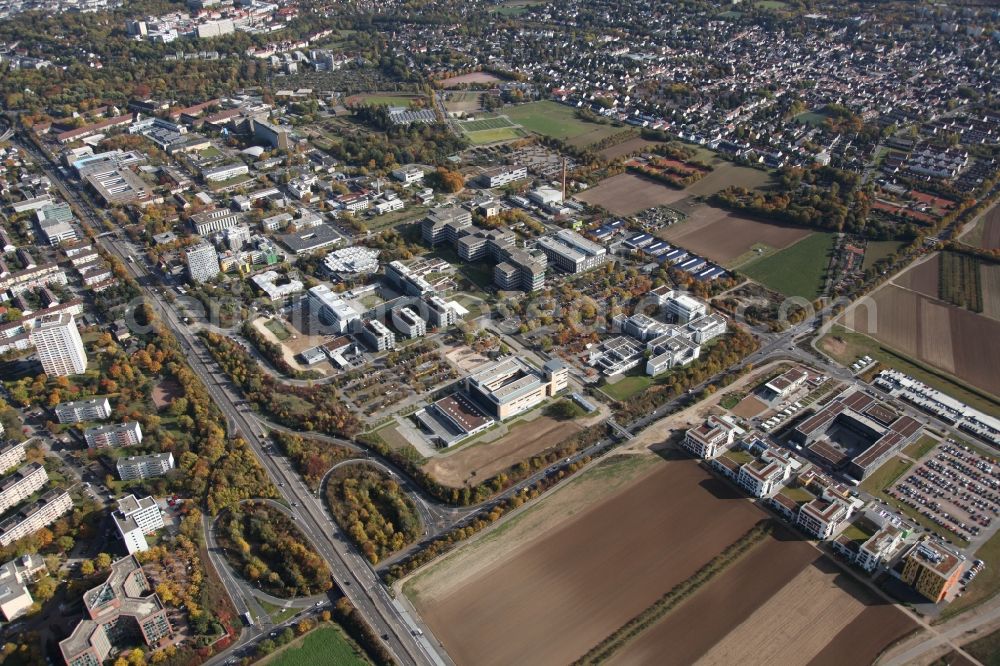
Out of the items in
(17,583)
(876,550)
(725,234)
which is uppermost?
(876,550)

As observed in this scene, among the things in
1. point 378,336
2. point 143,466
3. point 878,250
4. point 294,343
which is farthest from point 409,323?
point 878,250

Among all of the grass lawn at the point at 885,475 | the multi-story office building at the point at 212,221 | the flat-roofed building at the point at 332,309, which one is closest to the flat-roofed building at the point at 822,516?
the grass lawn at the point at 885,475

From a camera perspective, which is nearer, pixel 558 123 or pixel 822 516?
pixel 822 516

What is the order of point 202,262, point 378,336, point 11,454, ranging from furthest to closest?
point 202,262
point 378,336
point 11,454

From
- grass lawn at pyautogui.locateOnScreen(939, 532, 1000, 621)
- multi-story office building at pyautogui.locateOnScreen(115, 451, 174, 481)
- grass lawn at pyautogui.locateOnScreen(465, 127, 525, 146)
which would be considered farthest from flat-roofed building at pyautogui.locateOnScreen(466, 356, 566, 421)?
grass lawn at pyautogui.locateOnScreen(465, 127, 525, 146)

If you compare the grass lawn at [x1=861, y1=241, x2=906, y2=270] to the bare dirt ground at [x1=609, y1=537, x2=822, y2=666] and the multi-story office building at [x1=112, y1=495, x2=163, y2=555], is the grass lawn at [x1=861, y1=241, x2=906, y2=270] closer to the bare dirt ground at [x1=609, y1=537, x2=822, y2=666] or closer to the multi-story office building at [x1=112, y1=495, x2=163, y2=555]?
the bare dirt ground at [x1=609, y1=537, x2=822, y2=666]

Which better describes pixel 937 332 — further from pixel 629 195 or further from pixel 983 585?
pixel 629 195
